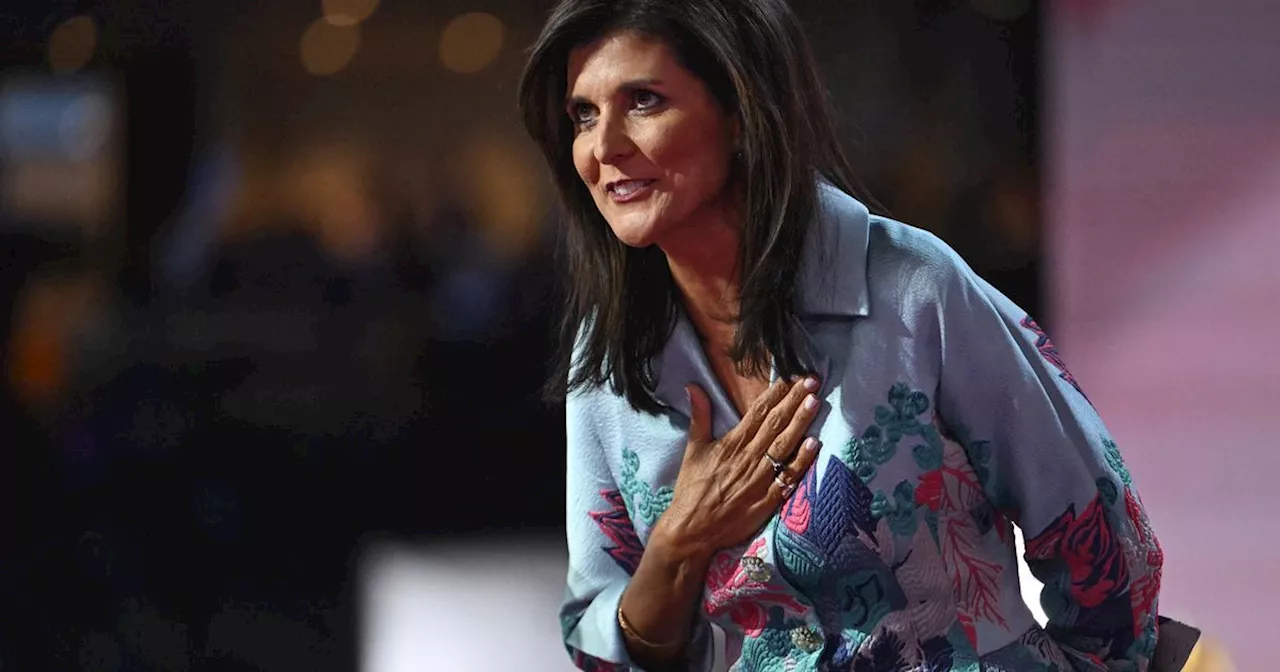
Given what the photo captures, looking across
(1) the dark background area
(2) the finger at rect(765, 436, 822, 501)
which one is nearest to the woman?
(2) the finger at rect(765, 436, 822, 501)

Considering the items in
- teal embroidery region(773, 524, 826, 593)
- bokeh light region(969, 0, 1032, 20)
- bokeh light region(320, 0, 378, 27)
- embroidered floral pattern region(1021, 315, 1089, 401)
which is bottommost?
teal embroidery region(773, 524, 826, 593)

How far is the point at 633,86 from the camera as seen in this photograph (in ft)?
3.84

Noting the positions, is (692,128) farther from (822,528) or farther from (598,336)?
(822,528)

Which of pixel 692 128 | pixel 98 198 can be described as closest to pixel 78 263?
pixel 98 198

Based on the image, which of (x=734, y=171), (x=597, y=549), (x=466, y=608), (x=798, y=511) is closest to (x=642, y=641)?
(x=597, y=549)

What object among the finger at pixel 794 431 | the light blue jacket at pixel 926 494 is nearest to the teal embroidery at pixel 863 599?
the light blue jacket at pixel 926 494

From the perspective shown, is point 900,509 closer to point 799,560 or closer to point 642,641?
point 799,560

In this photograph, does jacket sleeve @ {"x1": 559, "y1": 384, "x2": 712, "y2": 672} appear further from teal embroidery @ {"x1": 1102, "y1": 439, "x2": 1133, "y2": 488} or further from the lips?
teal embroidery @ {"x1": 1102, "y1": 439, "x2": 1133, "y2": 488}

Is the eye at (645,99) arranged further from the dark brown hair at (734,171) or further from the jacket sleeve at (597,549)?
the jacket sleeve at (597,549)

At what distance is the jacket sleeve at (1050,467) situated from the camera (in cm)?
115

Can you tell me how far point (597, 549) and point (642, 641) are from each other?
0.32 ft

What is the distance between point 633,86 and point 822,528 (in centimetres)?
39

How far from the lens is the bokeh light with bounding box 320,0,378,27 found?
210 centimetres

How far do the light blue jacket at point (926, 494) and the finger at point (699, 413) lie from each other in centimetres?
1
